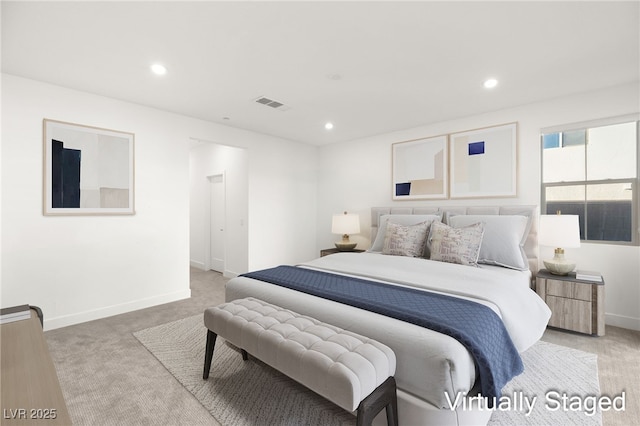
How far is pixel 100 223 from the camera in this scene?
3.31 m

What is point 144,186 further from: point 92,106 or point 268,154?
point 268,154

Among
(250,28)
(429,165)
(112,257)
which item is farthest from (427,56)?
(112,257)

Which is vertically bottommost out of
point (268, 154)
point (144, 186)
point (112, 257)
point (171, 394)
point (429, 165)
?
point (171, 394)

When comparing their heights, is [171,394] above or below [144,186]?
below

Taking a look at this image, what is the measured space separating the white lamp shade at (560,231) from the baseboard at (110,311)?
14.1 feet

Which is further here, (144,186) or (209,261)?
(209,261)

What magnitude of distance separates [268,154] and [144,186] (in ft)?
6.59

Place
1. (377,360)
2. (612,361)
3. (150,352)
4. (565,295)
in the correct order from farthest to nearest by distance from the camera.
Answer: (565,295), (150,352), (612,361), (377,360)

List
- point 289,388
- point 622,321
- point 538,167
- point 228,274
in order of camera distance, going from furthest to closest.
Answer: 1. point 228,274
2. point 538,167
3. point 622,321
4. point 289,388

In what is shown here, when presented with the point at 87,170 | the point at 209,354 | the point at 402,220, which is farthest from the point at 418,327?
the point at 87,170

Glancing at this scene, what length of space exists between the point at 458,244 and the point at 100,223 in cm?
388

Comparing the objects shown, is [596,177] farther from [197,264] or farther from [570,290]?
[197,264]

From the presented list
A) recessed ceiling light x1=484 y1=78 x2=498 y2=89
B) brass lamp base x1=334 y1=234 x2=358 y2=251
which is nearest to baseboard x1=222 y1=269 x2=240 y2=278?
brass lamp base x1=334 y1=234 x2=358 y2=251

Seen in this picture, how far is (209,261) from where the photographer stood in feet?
19.6
